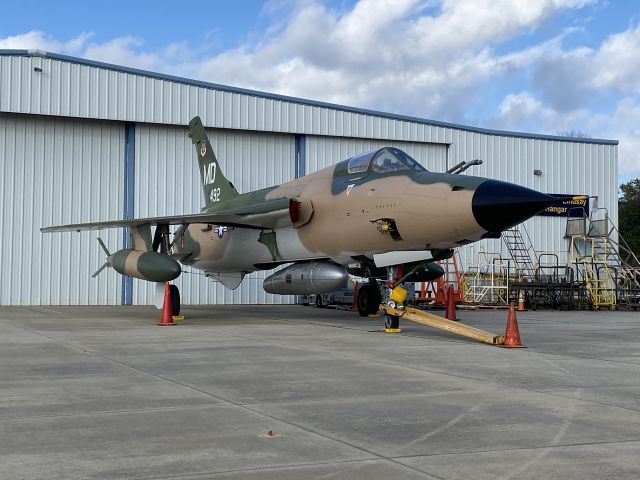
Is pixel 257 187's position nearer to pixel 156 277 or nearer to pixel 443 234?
pixel 156 277

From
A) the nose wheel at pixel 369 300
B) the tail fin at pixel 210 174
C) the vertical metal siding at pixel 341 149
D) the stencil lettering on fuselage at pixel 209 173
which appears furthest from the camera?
the vertical metal siding at pixel 341 149

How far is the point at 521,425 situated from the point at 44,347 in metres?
6.55

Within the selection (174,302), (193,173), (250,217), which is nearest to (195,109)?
(193,173)

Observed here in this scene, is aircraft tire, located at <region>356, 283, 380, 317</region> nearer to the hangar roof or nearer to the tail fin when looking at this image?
the tail fin

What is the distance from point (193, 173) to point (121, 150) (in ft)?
8.23

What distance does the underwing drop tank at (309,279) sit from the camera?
44.3ft

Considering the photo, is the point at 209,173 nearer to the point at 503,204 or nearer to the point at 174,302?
the point at 174,302

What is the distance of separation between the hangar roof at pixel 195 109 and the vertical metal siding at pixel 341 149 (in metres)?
0.36

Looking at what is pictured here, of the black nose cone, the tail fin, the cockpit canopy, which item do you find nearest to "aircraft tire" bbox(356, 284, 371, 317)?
the cockpit canopy

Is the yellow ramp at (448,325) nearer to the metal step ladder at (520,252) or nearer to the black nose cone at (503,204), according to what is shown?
the black nose cone at (503,204)

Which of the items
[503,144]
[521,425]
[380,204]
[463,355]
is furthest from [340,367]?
[503,144]

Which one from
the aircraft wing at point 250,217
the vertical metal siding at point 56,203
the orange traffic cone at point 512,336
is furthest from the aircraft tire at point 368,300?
the vertical metal siding at point 56,203

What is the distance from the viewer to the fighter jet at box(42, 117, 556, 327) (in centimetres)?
1071

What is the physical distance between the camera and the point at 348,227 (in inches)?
500
